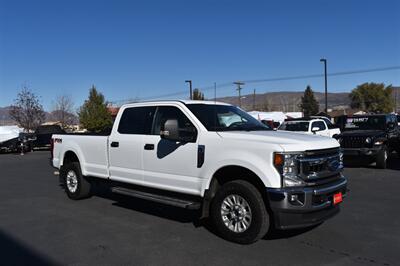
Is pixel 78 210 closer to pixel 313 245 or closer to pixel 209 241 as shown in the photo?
pixel 209 241

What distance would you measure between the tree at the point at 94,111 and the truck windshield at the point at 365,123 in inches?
1840

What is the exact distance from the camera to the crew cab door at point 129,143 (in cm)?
674

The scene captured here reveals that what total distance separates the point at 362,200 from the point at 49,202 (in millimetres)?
6550

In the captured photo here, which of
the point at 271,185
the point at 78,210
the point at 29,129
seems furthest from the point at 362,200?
the point at 29,129

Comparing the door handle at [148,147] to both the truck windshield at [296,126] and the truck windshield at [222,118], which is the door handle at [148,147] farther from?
the truck windshield at [296,126]

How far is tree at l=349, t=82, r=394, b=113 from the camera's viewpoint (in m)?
95.9

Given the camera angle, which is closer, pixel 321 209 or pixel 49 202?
pixel 321 209

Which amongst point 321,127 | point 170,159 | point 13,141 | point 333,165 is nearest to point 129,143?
point 170,159

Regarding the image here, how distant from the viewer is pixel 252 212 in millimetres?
5156

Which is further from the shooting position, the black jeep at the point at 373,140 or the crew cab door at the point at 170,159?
the black jeep at the point at 373,140

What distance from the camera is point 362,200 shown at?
7.93 metres

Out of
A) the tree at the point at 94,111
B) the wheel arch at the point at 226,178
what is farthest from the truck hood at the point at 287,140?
the tree at the point at 94,111

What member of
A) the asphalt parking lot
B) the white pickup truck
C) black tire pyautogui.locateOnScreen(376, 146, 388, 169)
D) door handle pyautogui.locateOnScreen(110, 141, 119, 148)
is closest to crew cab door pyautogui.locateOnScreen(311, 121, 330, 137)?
black tire pyautogui.locateOnScreen(376, 146, 388, 169)

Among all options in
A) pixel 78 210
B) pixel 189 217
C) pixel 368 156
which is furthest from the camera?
pixel 368 156
